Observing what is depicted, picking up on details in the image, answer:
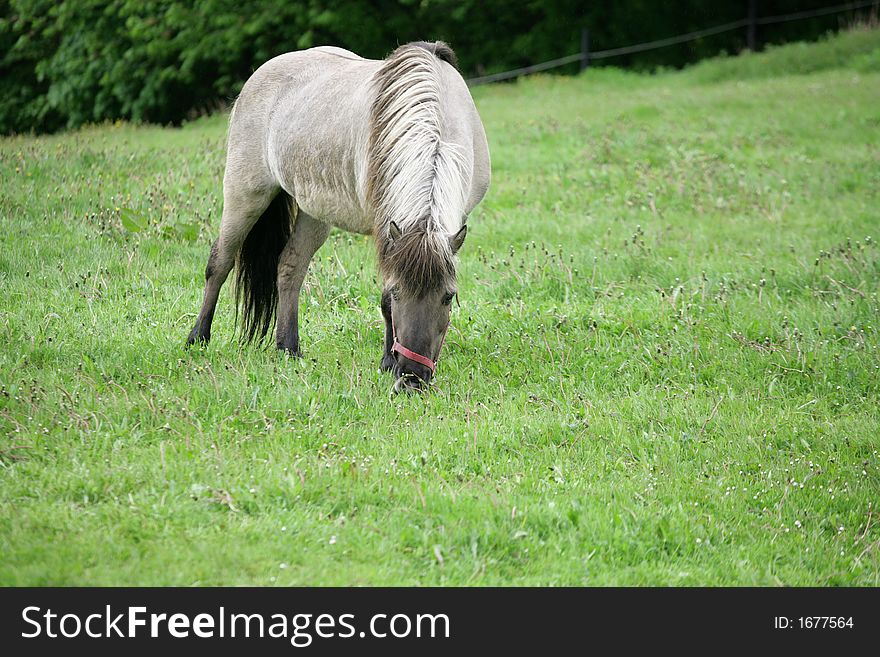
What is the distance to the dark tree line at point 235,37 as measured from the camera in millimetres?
22422

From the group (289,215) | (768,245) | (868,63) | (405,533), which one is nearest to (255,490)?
(405,533)

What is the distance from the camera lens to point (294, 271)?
6.15 metres

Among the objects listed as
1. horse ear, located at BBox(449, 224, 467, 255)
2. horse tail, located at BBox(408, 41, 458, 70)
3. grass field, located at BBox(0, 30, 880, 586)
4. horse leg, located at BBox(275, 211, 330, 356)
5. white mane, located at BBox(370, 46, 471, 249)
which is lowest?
grass field, located at BBox(0, 30, 880, 586)

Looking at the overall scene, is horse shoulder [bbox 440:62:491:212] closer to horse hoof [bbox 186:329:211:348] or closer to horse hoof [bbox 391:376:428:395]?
horse hoof [bbox 391:376:428:395]

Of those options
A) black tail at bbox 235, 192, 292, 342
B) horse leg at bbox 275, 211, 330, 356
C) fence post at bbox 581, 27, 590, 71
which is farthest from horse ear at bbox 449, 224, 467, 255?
fence post at bbox 581, 27, 590, 71

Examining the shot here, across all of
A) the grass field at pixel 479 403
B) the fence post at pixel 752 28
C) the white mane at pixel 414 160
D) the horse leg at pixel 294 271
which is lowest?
the grass field at pixel 479 403

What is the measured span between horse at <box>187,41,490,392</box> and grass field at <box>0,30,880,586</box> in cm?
35

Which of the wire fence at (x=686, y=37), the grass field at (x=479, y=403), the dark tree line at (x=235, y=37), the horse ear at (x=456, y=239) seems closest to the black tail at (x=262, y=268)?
the grass field at (x=479, y=403)

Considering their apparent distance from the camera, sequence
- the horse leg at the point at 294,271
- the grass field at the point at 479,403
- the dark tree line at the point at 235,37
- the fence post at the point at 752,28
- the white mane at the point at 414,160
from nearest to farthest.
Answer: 1. the grass field at the point at 479,403
2. the white mane at the point at 414,160
3. the horse leg at the point at 294,271
4. the dark tree line at the point at 235,37
5. the fence post at the point at 752,28

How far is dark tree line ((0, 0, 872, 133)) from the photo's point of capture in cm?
2242

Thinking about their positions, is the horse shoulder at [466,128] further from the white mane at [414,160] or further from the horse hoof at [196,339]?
the horse hoof at [196,339]

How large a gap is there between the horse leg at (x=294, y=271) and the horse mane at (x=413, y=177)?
1.22m

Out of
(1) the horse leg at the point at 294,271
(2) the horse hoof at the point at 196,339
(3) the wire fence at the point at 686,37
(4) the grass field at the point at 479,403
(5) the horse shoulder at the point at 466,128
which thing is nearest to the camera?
(4) the grass field at the point at 479,403

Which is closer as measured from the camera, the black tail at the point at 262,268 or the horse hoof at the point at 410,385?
the horse hoof at the point at 410,385
